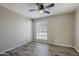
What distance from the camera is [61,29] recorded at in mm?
4336

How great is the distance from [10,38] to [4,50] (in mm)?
593

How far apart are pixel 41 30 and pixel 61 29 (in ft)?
5.41

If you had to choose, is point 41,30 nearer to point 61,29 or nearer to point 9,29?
point 61,29

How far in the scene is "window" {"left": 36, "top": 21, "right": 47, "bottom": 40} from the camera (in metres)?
5.26

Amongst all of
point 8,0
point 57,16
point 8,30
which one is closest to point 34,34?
point 57,16

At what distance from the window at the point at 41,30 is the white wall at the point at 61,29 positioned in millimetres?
418

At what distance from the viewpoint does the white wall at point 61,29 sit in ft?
13.1

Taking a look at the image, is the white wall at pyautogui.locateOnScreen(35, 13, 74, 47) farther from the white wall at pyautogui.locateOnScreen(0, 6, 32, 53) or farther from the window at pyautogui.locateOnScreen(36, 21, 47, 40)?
the white wall at pyautogui.locateOnScreen(0, 6, 32, 53)

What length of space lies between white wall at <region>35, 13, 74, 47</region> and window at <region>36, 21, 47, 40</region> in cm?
42

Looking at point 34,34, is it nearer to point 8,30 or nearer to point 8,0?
point 8,30

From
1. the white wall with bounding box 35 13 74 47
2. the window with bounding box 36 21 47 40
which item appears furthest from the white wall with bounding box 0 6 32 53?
the white wall with bounding box 35 13 74 47

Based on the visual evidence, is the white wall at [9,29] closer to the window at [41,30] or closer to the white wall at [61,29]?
the window at [41,30]

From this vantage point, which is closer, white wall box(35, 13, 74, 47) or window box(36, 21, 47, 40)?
white wall box(35, 13, 74, 47)

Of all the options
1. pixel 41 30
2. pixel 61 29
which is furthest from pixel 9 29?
pixel 61 29
